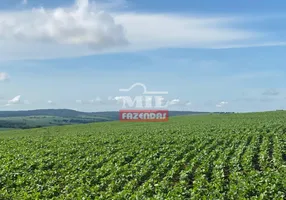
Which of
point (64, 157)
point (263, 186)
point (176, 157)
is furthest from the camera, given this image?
point (64, 157)

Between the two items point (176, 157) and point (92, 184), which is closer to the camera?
point (92, 184)

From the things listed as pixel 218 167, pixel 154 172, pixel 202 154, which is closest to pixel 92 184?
pixel 154 172

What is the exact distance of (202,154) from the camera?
2266 centimetres

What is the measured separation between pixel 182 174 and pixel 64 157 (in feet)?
29.6

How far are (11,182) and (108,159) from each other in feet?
20.1

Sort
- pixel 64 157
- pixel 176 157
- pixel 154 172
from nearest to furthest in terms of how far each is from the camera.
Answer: pixel 154 172 < pixel 176 157 < pixel 64 157

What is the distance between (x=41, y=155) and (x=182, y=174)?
450 inches

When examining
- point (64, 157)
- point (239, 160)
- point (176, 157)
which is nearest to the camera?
point (239, 160)

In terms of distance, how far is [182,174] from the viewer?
16.4 m

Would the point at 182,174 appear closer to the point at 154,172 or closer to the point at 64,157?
the point at 154,172

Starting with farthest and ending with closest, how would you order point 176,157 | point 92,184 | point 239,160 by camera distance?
point 176,157, point 239,160, point 92,184

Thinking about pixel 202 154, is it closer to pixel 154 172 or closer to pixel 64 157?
pixel 154 172

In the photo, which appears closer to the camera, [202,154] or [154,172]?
[154,172]

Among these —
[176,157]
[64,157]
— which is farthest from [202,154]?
[64,157]
